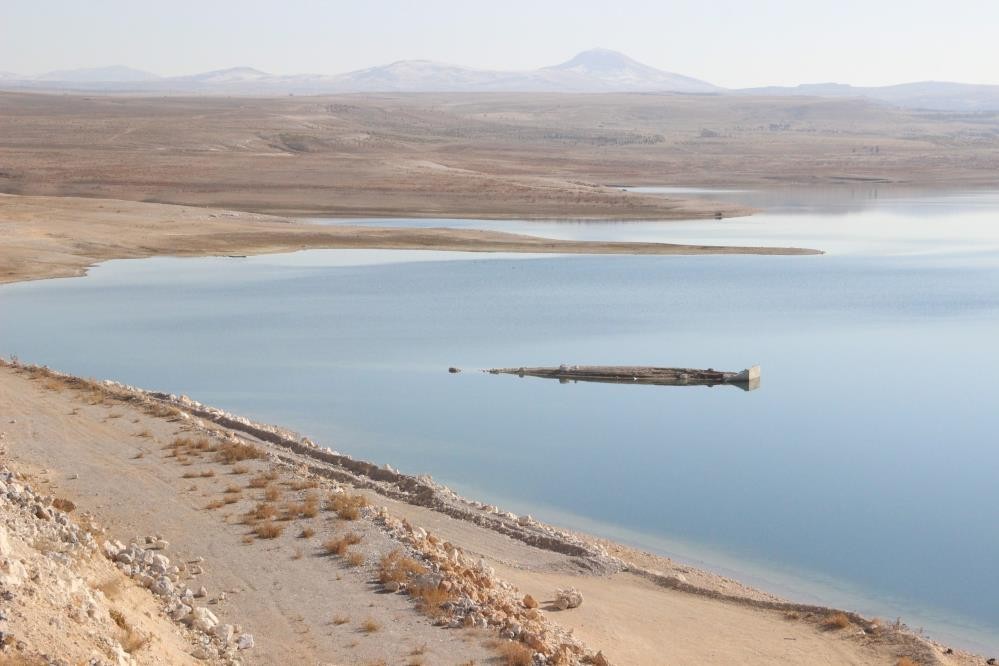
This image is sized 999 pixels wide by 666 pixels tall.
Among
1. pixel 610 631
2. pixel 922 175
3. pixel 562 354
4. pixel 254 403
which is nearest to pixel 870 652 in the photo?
pixel 610 631

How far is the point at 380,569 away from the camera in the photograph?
10844 mm

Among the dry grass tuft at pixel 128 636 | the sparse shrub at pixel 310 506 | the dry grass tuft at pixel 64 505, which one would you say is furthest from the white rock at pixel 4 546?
the sparse shrub at pixel 310 506

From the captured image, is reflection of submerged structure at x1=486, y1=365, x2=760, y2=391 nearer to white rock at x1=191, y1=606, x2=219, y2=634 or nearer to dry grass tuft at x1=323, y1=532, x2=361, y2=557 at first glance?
dry grass tuft at x1=323, y1=532, x2=361, y2=557

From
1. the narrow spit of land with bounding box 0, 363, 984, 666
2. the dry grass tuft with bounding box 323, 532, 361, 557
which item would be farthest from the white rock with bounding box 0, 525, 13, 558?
the dry grass tuft with bounding box 323, 532, 361, 557

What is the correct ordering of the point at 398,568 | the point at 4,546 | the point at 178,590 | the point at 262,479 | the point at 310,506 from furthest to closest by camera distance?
1. the point at 262,479
2. the point at 310,506
3. the point at 398,568
4. the point at 178,590
5. the point at 4,546

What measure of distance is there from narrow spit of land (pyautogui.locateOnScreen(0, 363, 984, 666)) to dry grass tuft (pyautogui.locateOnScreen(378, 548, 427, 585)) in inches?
1.2

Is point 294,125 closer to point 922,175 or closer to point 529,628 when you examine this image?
point 922,175

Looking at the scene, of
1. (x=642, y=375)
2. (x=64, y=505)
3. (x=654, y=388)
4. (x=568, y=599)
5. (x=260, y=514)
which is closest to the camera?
(x=568, y=599)

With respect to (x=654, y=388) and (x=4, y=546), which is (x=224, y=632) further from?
(x=654, y=388)

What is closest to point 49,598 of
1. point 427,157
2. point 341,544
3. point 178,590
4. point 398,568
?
point 178,590

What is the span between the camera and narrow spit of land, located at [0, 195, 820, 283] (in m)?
40.3

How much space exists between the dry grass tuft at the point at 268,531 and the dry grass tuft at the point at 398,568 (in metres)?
1.22

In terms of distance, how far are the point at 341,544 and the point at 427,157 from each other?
7165 centimetres

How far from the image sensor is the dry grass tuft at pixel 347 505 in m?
12.2
